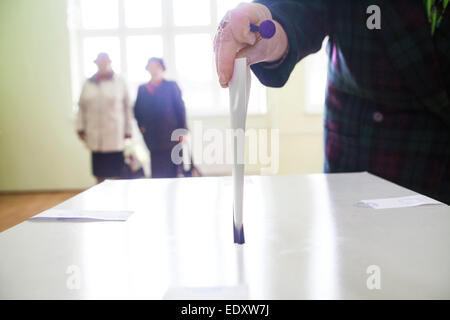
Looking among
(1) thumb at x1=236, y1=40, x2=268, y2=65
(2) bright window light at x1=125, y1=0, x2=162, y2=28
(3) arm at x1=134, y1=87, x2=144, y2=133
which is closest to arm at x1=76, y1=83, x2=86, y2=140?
(3) arm at x1=134, y1=87, x2=144, y2=133

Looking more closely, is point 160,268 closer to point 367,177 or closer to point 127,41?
point 367,177

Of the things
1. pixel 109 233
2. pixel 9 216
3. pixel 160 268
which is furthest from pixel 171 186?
pixel 9 216

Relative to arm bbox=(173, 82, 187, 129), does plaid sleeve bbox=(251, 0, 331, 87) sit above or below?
above

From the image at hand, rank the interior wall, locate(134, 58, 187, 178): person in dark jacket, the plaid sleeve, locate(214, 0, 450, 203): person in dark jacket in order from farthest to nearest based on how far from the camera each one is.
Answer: the interior wall, locate(134, 58, 187, 178): person in dark jacket, locate(214, 0, 450, 203): person in dark jacket, the plaid sleeve

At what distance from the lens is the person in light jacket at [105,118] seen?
365 cm

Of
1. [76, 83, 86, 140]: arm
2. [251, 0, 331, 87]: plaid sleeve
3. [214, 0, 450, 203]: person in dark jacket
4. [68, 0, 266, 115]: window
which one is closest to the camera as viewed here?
[251, 0, 331, 87]: plaid sleeve

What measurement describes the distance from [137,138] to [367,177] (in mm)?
4264

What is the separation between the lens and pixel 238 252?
0.47m

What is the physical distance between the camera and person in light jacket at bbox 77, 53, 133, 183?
3.65 m

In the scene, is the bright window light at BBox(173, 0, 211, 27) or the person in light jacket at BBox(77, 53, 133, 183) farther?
the bright window light at BBox(173, 0, 211, 27)

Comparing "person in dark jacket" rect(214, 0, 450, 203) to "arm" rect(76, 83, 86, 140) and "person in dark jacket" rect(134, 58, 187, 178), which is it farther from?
"arm" rect(76, 83, 86, 140)

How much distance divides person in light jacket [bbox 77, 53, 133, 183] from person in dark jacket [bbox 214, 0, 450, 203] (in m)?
2.94

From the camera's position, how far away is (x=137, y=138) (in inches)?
196

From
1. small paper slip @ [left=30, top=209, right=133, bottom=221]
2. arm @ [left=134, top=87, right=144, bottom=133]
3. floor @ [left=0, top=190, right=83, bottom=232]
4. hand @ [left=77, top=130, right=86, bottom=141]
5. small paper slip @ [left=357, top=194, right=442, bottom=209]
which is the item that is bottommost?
floor @ [left=0, top=190, right=83, bottom=232]
